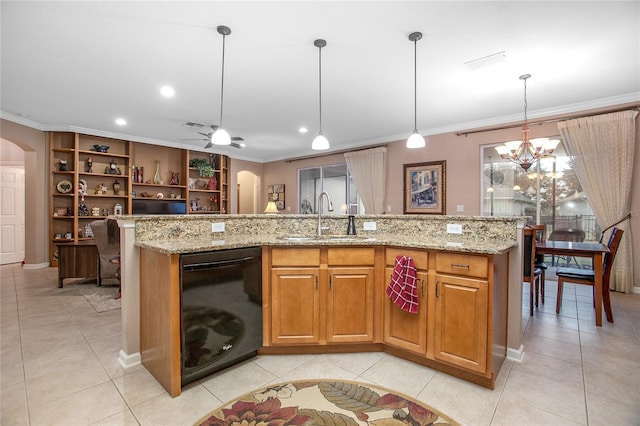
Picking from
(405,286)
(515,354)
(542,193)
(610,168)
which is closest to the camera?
(405,286)

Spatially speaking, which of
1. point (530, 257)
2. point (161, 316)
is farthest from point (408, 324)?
point (530, 257)

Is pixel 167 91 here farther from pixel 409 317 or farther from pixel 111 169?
pixel 409 317

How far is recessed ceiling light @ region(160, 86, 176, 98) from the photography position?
154 inches

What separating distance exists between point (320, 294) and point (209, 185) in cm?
647

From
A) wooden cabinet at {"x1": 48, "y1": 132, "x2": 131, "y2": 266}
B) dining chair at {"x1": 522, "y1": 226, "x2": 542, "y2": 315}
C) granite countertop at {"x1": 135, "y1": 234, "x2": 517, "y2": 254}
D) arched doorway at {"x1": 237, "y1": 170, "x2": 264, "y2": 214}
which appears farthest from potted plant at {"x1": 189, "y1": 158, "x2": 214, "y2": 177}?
dining chair at {"x1": 522, "y1": 226, "x2": 542, "y2": 315}

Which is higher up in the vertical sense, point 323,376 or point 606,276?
point 606,276

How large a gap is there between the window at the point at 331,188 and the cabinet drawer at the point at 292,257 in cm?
467

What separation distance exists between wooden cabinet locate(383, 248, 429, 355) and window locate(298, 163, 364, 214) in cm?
468

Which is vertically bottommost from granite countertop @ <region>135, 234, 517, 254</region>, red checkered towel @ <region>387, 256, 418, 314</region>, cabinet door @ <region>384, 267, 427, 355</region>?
cabinet door @ <region>384, 267, 427, 355</region>

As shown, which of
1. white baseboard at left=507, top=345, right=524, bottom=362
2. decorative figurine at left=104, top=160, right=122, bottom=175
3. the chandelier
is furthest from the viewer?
decorative figurine at left=104, top=160, right=122, bottom=175

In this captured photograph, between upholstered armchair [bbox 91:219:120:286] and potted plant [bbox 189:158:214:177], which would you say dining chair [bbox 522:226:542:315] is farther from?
potted plant [bbox 189:158:214:177]

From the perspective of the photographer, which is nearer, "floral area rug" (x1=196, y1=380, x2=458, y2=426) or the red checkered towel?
"floral area rug" (x1=196, y1=380, x2=458, y2=426)

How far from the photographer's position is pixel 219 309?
6.67 feet

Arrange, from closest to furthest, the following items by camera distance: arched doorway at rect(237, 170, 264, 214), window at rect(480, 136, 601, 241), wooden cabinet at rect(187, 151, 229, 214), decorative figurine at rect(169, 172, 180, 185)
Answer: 1. window at rect(480, 136, 601, 241)
2. decorative figurine at rect(169, 172, 180, 185)
3. wooden cabinet at rect(187, 151, 229, 214)
4. arched doorway at rect(237, 170, 264, 214)
